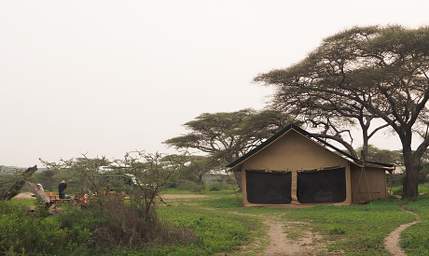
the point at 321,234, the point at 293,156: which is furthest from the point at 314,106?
the point at 321,234

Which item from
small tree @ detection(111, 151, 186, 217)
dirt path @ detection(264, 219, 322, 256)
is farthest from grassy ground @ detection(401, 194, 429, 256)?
small tree @ detection(111, 151, 186, 217)

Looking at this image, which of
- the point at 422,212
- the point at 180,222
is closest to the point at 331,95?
the point at 422,212

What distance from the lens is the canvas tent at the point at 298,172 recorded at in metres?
27.0

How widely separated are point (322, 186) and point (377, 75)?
20.8ft

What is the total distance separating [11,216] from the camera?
10.1 metres

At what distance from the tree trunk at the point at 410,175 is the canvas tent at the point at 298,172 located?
7.47ft

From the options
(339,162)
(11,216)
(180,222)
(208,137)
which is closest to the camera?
(11,216)

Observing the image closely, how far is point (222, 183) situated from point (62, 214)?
2022 inches

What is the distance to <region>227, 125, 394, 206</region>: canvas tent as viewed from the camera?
2705 cm

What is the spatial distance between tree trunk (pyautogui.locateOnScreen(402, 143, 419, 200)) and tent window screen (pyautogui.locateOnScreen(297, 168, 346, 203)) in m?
4.54

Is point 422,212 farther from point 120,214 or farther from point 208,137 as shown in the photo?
point 208,137

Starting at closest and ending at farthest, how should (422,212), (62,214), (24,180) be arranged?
(62,214), (24,180), (422,212)

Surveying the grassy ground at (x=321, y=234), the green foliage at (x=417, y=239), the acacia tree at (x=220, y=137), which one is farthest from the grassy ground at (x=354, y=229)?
the acacia tree at (x=220, y=137)

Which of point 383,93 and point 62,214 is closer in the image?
point 62,214
